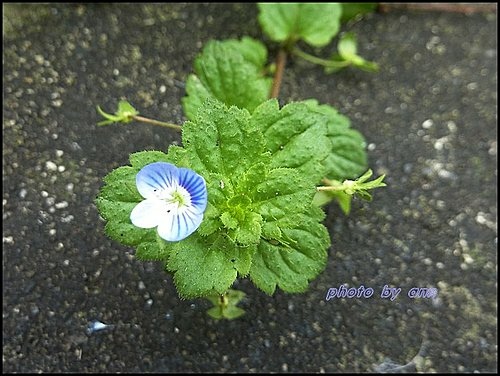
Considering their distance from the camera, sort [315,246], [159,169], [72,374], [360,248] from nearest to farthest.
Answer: [159,169]
[315,246]
[72,374]
[360,248]

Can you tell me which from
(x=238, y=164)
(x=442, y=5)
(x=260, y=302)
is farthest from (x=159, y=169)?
(x=442, y=5)

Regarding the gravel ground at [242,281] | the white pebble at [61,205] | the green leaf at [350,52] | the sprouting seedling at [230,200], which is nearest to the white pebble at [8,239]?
the gravel ground at [242,281]

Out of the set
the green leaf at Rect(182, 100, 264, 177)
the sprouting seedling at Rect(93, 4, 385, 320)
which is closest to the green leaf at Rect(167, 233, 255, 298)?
the sprouting seedling at Rect(93, 4, 385, 320)

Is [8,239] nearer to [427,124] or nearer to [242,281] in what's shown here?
[242,281]

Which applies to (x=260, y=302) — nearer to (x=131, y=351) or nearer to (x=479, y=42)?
(x=131, y=351)

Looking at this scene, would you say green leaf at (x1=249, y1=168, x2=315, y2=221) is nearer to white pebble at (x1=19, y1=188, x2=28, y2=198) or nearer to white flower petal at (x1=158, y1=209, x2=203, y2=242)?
white flower petal at (x1=158, y1=209, x2=203, y2=242)
